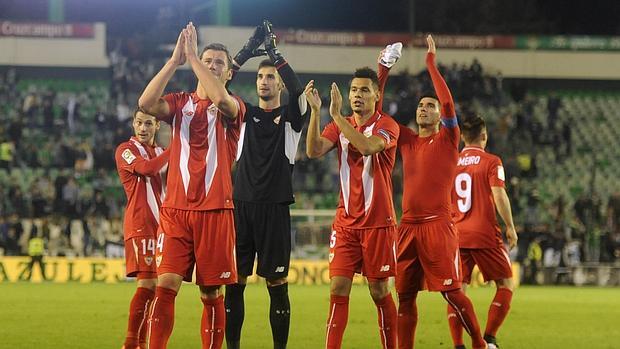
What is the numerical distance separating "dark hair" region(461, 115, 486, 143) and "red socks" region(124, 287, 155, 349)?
11.8ft

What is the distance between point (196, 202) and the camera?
763cm

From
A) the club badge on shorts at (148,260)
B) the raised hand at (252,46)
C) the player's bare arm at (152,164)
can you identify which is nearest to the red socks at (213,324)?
the club badge on shorts at (148,260)

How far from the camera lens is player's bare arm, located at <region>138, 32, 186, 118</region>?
24.1ft

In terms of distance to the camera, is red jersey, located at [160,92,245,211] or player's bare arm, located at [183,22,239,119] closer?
player's bare arm, located at [183,22,239,119]

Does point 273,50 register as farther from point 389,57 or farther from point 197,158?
point 197,158

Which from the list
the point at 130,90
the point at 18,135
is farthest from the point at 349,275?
the point at 130,90

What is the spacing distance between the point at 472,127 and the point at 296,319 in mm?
4627

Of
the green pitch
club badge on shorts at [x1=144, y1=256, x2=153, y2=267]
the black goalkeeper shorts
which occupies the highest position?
the black goalkeeper shorts

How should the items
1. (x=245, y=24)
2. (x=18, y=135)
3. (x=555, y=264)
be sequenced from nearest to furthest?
(x=555, y=264)
(x=18, y=135)
(x=245, y=24)

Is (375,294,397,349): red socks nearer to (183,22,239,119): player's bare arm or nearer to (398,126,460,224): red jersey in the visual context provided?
(398,126,460,224): red jersey

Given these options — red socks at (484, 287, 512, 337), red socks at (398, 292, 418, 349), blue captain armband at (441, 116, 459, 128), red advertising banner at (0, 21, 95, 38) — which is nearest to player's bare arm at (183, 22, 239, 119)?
blue captain armband at (441, 116, 459, 128)

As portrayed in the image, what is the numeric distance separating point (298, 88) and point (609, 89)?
1196 inches

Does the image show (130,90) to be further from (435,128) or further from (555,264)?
(435,128)

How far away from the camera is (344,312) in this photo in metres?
8.29
